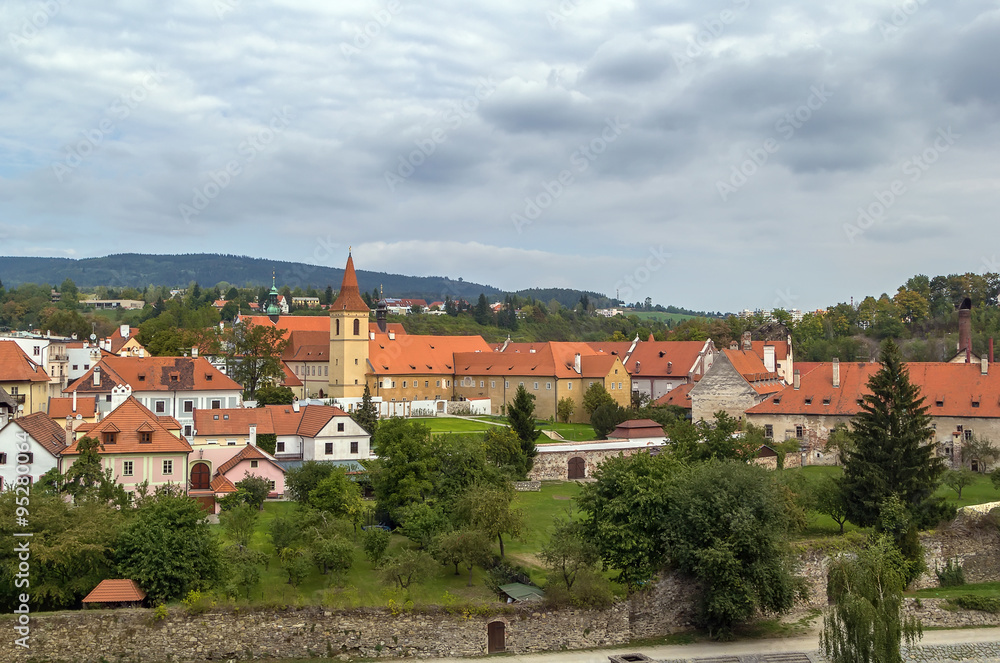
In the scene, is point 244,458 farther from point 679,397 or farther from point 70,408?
point 679,397

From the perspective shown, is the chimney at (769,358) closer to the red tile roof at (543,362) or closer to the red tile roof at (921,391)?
the red tile roof at (921,391)

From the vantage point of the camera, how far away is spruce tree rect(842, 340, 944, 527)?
1494 inches

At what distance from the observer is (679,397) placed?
2918 inches

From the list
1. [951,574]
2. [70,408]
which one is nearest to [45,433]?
[70,408]

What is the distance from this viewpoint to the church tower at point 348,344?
3287 inches

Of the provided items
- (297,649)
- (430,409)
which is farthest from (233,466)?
(430,409)

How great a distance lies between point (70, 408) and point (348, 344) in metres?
33.4

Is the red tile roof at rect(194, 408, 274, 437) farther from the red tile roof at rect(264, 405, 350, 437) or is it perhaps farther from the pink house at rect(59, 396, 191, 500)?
the pink house at rect(59, 396, 191, 500)

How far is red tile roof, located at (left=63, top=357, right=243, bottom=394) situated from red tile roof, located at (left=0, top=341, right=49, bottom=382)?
2.37 meters

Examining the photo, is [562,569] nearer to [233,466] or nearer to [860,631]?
[860,631]

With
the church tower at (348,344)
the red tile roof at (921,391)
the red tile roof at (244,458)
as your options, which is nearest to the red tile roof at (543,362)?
the church tower at (348,344)

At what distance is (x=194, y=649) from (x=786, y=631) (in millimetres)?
19575

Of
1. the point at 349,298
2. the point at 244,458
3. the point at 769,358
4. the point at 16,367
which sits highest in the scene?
the point at 349,298

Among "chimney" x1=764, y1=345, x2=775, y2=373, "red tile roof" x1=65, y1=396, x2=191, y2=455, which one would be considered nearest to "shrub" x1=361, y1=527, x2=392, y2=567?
"red tile roof" x1=65, y1=396, x2=191, y2=455
